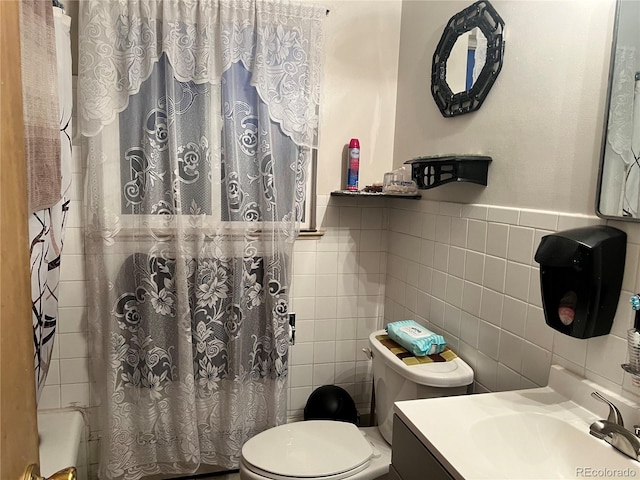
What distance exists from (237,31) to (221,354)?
52.7 inches

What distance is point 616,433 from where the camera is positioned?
0.99 meters

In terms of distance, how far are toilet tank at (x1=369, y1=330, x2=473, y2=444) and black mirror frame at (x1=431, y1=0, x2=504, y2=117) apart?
2.99ft

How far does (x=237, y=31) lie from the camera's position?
1.82 meters

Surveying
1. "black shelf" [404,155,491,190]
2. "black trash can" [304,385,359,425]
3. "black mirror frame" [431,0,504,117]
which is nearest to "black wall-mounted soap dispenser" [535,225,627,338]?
"black shelf" [404,155,491,190]

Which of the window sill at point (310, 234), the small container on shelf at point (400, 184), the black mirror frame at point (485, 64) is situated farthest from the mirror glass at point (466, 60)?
the window sill at point (310, 234)

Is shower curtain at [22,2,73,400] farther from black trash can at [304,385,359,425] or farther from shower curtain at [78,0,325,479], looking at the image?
black trash can at [304,385,359,425]

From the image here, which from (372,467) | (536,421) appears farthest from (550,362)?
(372,467)

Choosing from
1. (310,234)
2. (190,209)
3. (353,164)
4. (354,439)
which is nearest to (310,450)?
(354,439)

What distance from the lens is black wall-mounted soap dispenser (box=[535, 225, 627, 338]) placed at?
107 cm

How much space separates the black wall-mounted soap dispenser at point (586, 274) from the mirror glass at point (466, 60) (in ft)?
2.41

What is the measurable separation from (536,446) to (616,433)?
0.19 meters

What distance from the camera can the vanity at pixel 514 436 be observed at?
99cm

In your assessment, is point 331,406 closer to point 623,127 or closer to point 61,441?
point 61,441

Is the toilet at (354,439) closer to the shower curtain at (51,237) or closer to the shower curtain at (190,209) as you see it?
the shower curtain at (190,209)
